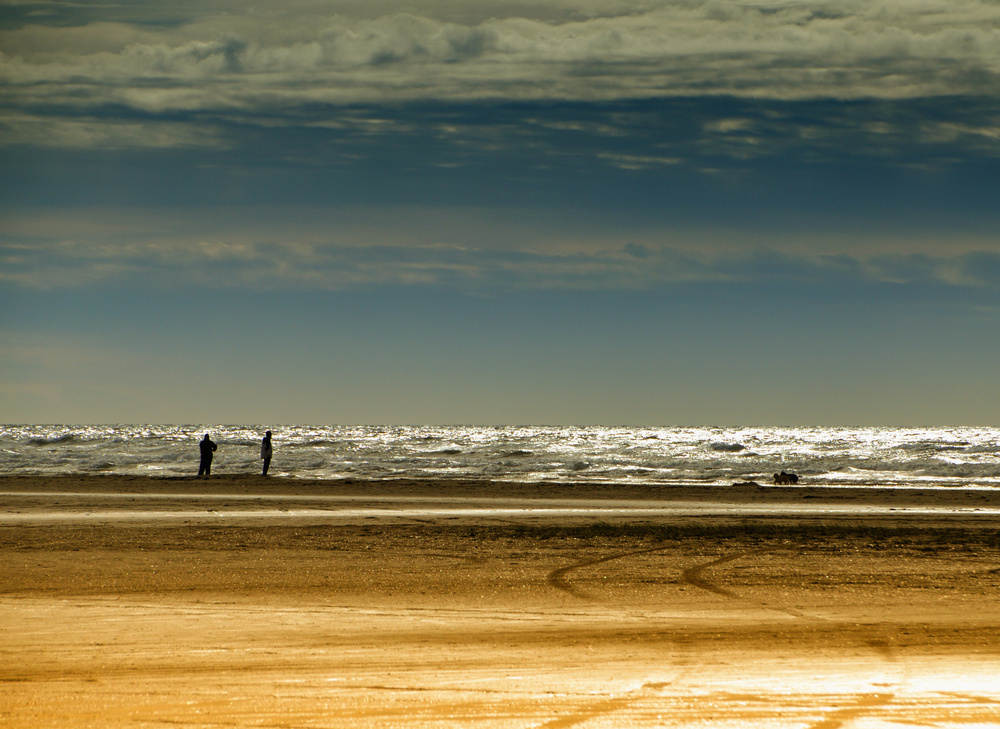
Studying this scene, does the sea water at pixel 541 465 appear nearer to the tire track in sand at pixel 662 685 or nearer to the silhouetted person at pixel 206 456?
the silhouetted person at pixel 206 456

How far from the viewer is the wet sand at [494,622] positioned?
5480mm

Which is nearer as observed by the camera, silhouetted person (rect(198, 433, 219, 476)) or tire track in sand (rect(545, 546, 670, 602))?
tire track in sand (rect(545, 546, 670, 602))

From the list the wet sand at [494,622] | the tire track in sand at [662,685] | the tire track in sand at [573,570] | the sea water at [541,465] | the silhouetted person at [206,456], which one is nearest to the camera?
the tire track in sand at [662,685]

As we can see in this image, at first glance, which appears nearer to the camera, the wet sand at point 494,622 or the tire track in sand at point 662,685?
the tire track in sand at point 662,685

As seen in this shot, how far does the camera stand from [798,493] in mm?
27578

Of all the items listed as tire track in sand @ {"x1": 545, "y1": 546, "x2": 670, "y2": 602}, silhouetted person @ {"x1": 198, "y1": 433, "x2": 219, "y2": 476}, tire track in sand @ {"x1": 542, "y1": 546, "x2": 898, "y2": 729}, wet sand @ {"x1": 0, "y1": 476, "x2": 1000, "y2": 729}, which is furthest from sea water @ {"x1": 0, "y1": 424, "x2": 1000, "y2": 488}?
tire track in sand @ {"x1": 542, "y1": 546, "x2": 898, "y2": 729}

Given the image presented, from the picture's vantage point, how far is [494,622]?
26.7 feet

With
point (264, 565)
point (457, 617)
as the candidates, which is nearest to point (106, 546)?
point (264, 565)

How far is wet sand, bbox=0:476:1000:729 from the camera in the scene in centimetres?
548

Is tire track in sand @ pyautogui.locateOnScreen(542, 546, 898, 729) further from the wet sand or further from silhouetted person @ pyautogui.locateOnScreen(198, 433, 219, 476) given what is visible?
silhouetted person @ pyautogui.locateOnScreen(198, 433, 219, 476)

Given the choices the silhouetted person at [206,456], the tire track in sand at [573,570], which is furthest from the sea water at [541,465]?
the tire track in sand at [573,570]

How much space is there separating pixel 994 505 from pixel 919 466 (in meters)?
19.2

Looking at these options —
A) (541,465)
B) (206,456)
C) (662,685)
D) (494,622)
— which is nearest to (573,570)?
(494,622)

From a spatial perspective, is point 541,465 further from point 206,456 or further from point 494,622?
point 494,622
